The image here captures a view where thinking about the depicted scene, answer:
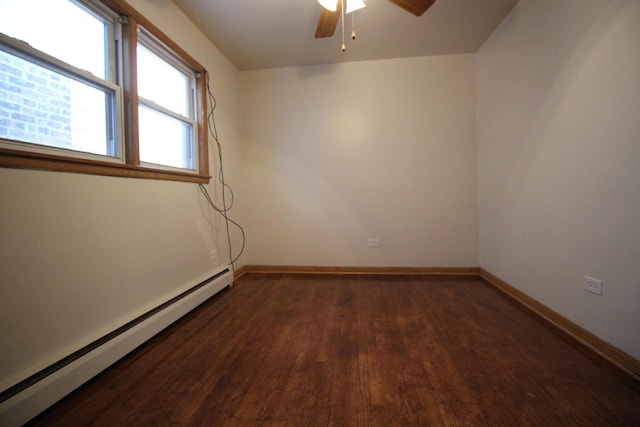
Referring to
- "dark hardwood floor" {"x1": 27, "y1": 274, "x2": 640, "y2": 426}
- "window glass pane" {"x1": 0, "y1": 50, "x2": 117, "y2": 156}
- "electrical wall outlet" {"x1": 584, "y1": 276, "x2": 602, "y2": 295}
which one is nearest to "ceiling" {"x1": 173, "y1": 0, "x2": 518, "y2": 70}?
"window glass pane" {"x1": 0, "y1": 50, "x2": 117, "y2": 156}

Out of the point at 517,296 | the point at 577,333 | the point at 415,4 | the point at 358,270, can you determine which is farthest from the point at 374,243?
the point at 415,4

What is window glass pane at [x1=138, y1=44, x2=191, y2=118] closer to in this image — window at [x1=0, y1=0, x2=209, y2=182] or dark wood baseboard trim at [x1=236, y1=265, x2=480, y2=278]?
window at [x1=0, y1=0, x2=209, y2=182]

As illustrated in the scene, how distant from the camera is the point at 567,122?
1718 mm

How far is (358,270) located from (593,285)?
205 centimetres

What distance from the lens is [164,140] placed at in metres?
2.12

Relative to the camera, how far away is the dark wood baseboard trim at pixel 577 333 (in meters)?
1.34

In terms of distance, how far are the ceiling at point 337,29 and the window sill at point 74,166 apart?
4.99 ft

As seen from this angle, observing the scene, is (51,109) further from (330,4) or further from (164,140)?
(330,4)

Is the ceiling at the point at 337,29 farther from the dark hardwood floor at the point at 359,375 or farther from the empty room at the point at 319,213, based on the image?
the dark hardwood floor at the point at 359,375

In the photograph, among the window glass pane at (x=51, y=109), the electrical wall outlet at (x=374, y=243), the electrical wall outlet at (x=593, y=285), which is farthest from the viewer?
the electrical wall outlet at (x=374, y=243)

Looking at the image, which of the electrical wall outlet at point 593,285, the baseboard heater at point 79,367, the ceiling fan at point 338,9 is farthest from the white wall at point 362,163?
the baseboard heater at point 79,367

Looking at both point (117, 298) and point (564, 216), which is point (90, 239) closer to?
point (117, 298)

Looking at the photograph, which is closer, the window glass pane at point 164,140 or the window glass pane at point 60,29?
the window glass pane at point 60,29

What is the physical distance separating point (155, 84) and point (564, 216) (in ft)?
10.8
